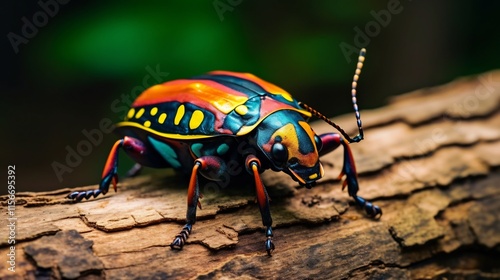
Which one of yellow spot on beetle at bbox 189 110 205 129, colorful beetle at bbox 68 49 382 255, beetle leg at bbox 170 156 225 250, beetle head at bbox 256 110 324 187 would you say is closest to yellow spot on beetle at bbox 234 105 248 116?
colorful beetle at bbox 68 49 382 255

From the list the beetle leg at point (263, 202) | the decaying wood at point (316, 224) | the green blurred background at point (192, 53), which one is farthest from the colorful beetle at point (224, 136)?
the green blurred background at point (192, 53)

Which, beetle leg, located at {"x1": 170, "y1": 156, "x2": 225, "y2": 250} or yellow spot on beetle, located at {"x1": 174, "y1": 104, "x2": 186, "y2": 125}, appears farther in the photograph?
yellow spot on beetle, located at {"x1": 174, "y1": 104, "x2": 186, "y2": 125}

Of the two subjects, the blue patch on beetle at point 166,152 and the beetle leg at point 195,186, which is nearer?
the beetle leg at point 195,186

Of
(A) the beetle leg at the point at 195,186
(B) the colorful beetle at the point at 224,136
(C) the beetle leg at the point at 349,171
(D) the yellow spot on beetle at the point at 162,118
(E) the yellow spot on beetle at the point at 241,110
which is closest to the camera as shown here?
(A) the beetle leg at the point at 195,186

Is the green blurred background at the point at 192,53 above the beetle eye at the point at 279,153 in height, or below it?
above

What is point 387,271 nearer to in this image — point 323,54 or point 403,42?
point 323,54

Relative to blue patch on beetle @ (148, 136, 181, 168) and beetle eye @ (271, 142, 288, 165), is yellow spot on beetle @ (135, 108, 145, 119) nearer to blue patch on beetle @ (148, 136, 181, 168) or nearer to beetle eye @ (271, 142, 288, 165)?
blue patch on beetle @ (148, 136, 181, 168)

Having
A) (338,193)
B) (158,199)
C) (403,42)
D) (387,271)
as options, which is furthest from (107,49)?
(403,42)

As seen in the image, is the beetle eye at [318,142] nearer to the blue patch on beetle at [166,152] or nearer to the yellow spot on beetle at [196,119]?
the yellow spot on beetle at [196,119]
